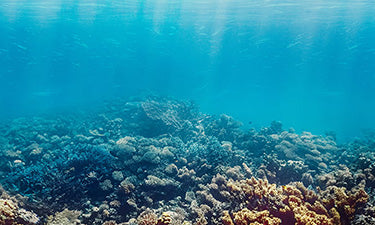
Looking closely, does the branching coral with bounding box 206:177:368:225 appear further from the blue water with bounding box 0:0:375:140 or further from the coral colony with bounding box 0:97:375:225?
the blue water with bounding box 0:0:375:140

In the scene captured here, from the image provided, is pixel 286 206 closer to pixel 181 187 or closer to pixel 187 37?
pixel 181 187

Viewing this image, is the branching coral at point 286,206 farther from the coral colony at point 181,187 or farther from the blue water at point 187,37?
the blue water at point 187,37

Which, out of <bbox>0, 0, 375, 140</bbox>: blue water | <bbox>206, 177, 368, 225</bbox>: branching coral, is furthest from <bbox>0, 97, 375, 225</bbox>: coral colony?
<bbox>0, 0, 375, 140</bbox>: blue water

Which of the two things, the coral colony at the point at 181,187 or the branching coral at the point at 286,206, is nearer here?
the branching coral at the point at 286,206

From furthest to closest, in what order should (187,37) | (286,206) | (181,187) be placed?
(187,37) < (181,187) < (286,206)

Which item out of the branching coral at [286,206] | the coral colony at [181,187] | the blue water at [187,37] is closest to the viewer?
the branching coral at [286,206]

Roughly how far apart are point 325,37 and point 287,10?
9.15 meters

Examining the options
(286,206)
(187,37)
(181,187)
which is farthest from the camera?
(187,37)

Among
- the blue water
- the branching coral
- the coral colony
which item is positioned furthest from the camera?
the blue water

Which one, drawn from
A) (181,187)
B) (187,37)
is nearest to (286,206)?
(181,187)

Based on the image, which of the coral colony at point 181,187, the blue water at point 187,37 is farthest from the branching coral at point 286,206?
the blue water at point 187,37

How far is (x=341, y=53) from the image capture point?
30328 millimetres

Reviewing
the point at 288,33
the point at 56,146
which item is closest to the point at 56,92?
the point at 56,146

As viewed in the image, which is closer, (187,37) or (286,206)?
(286,206)
